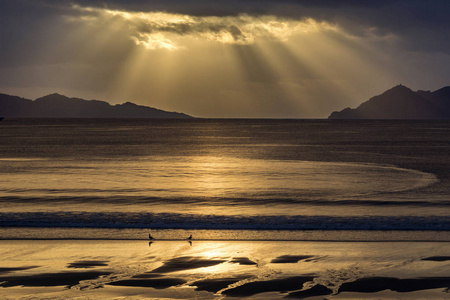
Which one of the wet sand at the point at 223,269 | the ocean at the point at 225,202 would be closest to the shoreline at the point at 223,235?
the ocean at the point at 225,202

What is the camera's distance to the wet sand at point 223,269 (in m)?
12.6

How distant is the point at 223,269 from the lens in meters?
14.6

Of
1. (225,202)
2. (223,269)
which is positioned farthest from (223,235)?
(225,202)

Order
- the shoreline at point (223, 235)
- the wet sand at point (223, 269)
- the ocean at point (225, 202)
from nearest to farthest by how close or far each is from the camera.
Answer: the wet sand at point (223, 269) → the shoreline at point (223, 235) → the ocean at point (225, 202)

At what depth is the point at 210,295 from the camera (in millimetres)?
12375

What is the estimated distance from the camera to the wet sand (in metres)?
12.6

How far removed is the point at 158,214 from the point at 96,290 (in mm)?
13682

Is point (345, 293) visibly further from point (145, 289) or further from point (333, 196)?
point (333, 196)

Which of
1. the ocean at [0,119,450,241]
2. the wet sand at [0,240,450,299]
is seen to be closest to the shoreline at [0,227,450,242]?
the ocean at [0,119,450,241]

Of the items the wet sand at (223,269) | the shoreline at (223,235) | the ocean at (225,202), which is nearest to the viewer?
the wet sand at (223,269)

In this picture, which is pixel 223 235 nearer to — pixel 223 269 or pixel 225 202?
pixel 223 269

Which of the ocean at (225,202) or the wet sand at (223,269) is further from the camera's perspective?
the ocean at (225,202)

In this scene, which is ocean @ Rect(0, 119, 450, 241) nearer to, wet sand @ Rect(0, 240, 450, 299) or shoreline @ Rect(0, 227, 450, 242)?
shoreline @ Rect(0, 227, 450, 242)

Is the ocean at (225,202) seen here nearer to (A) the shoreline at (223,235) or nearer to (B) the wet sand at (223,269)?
(A) the shoreline at (223,235)
